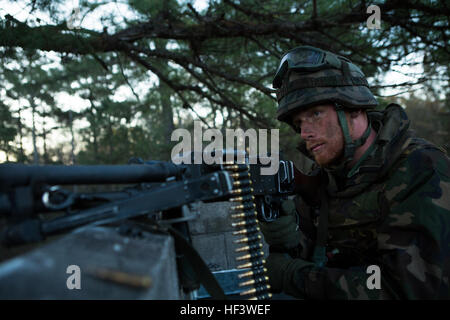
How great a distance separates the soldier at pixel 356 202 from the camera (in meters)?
2.00

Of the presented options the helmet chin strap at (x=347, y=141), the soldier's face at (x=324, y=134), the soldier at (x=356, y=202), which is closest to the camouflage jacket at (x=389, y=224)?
the soldier at (x=356, y=202)

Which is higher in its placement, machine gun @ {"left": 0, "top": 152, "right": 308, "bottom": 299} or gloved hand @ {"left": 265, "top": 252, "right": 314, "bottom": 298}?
machine gun @ {"left": 0, "top": 152, "right": 308, "bottom": 299}

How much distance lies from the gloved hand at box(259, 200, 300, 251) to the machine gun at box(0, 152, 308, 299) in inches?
16.3


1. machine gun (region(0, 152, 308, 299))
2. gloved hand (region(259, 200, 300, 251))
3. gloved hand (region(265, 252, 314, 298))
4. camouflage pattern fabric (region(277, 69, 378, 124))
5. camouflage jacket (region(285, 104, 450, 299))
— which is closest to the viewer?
machine gun (region(0, 152, 308, 299))

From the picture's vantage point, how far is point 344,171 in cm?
293

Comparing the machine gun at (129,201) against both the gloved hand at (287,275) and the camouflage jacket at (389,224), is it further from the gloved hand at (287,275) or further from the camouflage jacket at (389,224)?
the camouflage jacket at (389,224)

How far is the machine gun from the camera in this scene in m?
1.42

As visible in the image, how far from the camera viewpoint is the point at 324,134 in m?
2.77

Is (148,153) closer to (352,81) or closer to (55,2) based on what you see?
(55,2)

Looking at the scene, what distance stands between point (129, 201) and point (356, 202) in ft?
6.65

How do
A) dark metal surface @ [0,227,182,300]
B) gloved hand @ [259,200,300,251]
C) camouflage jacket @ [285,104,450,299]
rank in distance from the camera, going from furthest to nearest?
gloved hand @ [259,200,300,251] → camouflage jacket @ [285,104,450,299] → dark metal surface @ [0,227,182,300]

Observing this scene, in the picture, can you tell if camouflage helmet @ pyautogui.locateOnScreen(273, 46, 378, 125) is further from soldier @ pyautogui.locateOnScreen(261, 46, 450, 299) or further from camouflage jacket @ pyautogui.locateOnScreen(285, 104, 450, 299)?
camouflage jacket @ pyautogui.locateOnScreen(285, 104, 450, 299)

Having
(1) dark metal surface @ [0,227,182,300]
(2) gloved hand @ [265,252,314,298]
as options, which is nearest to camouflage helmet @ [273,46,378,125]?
(2) gloved hand @ [265,252,314,298]

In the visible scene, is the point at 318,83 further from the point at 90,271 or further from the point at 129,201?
the point at 90,271
